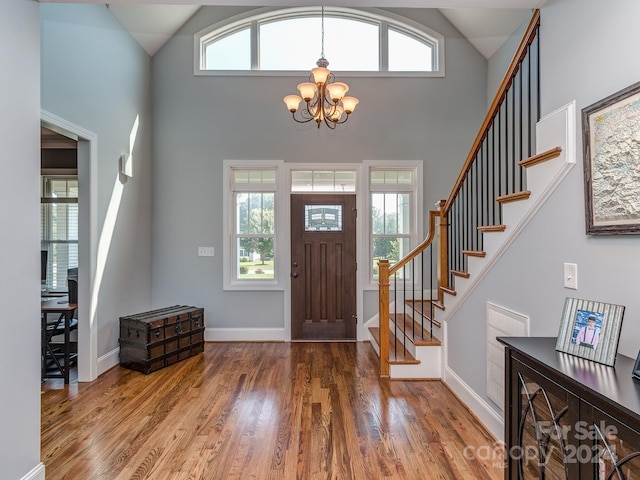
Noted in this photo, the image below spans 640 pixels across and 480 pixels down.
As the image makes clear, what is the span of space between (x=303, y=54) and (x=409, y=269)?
334 centimetres

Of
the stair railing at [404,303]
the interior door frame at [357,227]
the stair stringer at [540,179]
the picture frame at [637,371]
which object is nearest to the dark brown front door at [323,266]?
the interior door frame at [357,227]

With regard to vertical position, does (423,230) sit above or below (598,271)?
above

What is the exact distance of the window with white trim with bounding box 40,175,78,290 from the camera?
4805 mm

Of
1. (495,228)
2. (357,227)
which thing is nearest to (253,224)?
(357,227)

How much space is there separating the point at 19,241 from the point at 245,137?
3355 millimetres

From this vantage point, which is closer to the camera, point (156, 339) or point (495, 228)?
point (495, 228)

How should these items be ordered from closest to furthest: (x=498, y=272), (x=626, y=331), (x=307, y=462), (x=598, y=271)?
1. (x=626, y=331)
2. (x=598, y=271)
3. (x=307, y=462)
4. (x=498, y=272)

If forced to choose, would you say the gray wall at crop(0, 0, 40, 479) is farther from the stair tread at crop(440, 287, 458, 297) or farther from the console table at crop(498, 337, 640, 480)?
the stair tread at crop(440, 287, 458, 297)

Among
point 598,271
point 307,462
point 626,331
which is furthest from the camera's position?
point 307,462

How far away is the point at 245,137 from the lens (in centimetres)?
481

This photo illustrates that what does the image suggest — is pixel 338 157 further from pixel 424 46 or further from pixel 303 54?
pixel 424 46

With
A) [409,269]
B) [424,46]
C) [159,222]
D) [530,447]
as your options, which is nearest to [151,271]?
[159,222]

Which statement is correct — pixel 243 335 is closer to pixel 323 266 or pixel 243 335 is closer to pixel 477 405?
pixel 323 266

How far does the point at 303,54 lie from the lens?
16.0 ft
